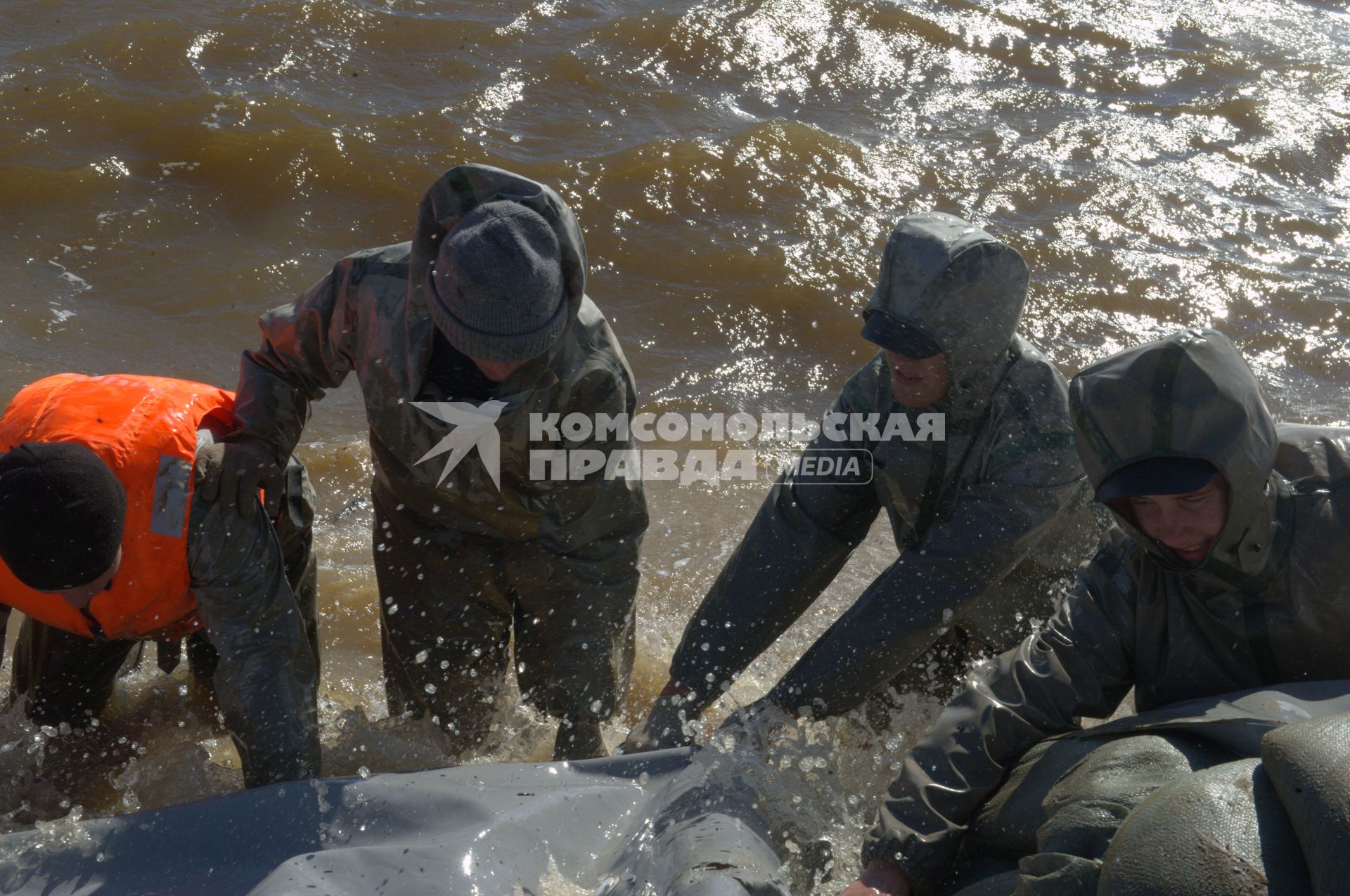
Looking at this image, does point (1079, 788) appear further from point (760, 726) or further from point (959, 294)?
point (959, 294)

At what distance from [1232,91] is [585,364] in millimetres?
8711

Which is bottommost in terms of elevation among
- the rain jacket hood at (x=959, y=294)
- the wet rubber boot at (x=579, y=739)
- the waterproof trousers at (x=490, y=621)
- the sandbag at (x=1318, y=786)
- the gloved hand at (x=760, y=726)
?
the wet rubber boot at (x=579, y=739)

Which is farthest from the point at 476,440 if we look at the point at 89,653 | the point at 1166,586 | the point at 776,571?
the point at 1166,586

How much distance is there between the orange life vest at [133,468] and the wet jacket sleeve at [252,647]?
7 cm

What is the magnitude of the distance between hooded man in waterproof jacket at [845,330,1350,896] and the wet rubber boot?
3.95 ft

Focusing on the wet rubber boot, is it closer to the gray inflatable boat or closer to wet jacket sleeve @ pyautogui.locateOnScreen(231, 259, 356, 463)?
the gray inflatable boat

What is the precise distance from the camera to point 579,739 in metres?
3.48

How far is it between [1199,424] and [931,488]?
1.00 meters

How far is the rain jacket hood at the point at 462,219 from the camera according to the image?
2.82 meters

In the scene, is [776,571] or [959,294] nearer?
[959,294]

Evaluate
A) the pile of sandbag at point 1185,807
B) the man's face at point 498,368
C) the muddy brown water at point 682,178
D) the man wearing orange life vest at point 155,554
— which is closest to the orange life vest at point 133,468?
the man wearing orange life vest at point 155,554

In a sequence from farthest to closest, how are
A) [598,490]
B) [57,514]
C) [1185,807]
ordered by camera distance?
[598,490] < [57,514] < [1185,807]

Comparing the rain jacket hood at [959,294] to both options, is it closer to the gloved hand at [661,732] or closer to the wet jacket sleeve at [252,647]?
the gloved hand at [661,732]

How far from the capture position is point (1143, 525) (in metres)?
2.35
